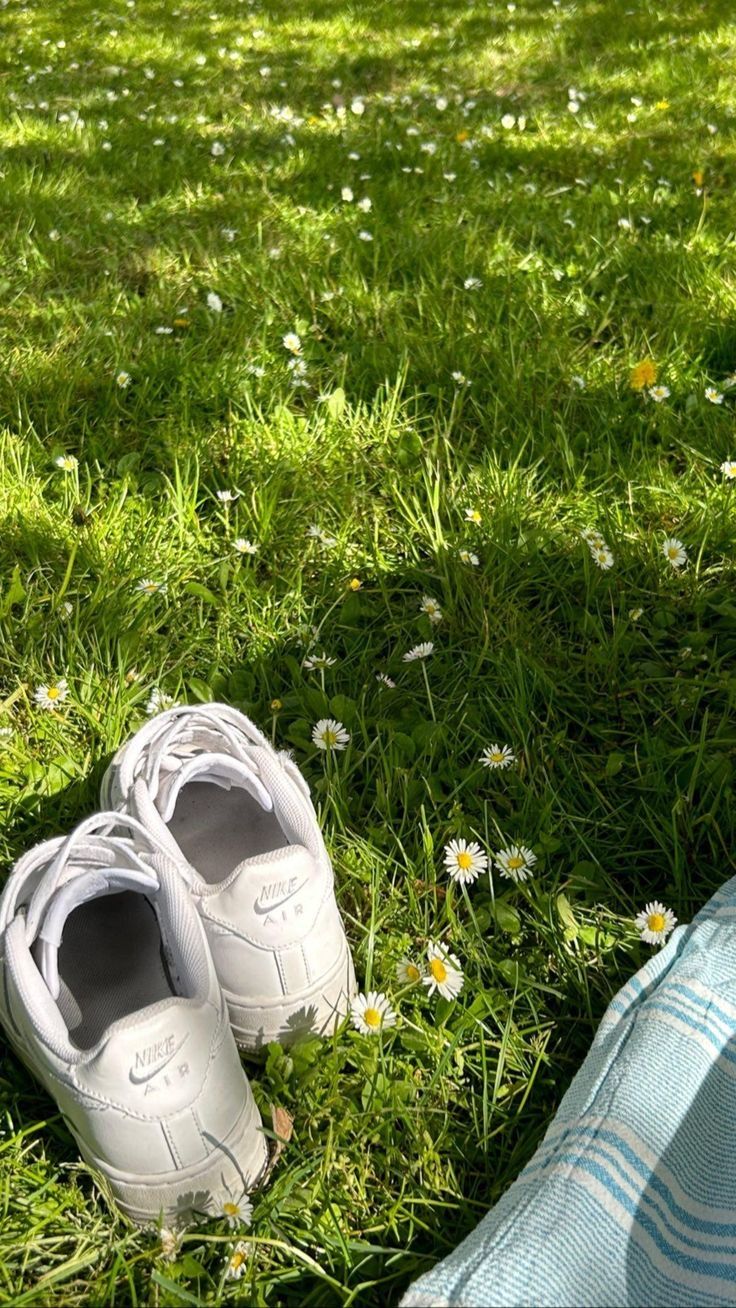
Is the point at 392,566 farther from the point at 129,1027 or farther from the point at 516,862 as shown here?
the point at 129,1027

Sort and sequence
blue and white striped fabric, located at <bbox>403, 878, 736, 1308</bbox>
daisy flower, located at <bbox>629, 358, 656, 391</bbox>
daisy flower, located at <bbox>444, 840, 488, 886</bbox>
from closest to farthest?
1. blue and white striped fabric, located at <bbox>403, 878, 736, 1308</bbox>
2. daisy flower, located at <bbox>444, 840, 488, 886</bbox>
3. daisy flower, located at <bbox>629, 358, 656, 391</bbox>

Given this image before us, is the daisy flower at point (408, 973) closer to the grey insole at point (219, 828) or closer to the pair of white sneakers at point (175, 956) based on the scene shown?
the pair of white sneakers at point (175, 956)

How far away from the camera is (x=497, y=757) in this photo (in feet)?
5.84

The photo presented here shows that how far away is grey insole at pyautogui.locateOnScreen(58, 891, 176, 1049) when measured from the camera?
1366 mm

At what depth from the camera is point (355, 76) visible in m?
4.78

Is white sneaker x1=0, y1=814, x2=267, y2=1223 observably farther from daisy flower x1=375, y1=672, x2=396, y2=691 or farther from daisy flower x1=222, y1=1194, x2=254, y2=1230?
daisy flower x1=375, y1=672, x2=396, y2=691

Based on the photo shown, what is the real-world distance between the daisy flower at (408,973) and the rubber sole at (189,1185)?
0.98 feet

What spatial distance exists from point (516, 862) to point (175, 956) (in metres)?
0.60

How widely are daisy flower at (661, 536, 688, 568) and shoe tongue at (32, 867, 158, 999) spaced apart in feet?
4.32

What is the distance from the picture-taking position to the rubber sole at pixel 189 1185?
→ 121 cm

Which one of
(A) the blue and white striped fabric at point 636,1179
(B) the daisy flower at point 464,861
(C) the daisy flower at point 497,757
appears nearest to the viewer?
(A) the blue and white striped fabric at point 636,1179

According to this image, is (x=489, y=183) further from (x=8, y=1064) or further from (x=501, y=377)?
(x=8, y=1064)

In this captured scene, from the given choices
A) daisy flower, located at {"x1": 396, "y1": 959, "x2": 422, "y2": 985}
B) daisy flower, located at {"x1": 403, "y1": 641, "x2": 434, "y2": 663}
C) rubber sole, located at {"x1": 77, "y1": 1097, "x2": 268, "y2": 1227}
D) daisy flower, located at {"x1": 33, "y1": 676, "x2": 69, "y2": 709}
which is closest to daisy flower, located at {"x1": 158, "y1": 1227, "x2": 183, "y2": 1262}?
rubber sole, located at {"x1": 77, "y1": 1097, "x2": 268, "y2": 1227}

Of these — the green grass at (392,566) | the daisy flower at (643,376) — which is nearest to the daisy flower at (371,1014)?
the green grass at (392,566)
